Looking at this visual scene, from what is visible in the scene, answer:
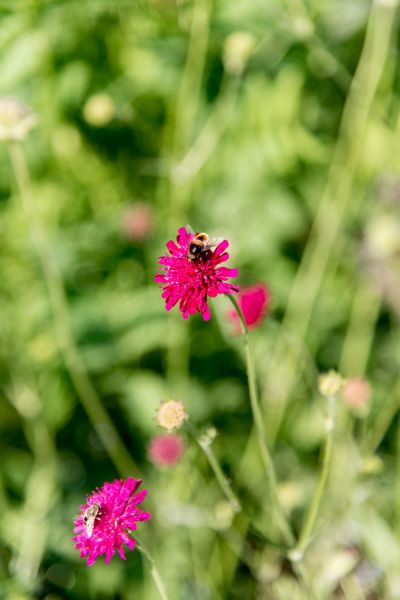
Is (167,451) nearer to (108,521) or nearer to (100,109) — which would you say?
(108,521)

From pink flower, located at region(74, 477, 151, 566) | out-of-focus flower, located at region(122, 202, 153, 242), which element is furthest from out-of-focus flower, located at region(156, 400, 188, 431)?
out-of-focus flower, located at region(122, 202, 153, 242)

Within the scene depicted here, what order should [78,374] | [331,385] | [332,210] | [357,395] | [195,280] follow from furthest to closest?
[332,210]
[78,374]
[357,395]
[331,385]
[195,280]

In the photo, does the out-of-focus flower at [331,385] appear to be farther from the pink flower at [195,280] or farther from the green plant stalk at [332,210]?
the green plant stalk at [332,210]

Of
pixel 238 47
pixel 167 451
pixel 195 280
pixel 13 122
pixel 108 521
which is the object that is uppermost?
pixel 238 47

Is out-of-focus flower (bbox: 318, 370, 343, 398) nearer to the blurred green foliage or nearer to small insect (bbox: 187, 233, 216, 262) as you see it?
small insect (bbox: 187, 233, 216, 262)

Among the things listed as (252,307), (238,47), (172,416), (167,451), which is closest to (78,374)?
(167,451)

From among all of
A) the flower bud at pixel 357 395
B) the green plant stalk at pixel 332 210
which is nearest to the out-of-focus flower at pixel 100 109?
the green plant stalk at pixel 332 210
